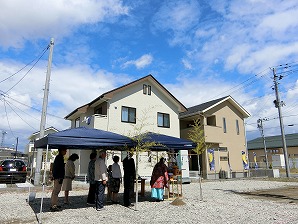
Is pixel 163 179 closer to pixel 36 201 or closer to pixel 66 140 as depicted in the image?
pixel 66 140

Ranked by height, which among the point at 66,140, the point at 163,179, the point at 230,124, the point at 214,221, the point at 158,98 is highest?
→ the point at 158,98

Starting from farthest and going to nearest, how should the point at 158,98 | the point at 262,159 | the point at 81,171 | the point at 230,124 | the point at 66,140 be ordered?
the point at 262,159 < the point at 230,124 < the point at 158,98 < the point at 81,171 < the point at 66,140

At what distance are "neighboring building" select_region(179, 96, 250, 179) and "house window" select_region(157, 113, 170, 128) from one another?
3409mm

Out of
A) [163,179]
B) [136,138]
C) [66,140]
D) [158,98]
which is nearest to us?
[66,140]

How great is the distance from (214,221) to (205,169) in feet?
57.0

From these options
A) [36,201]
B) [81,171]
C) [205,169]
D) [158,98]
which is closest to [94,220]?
[36,201]

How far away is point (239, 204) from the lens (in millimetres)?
8906

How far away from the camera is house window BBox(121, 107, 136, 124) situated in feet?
65.8

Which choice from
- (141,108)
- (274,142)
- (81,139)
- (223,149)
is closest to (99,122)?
(141,108)

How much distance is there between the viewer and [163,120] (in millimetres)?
22297

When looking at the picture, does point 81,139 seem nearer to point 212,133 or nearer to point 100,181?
point 100,181

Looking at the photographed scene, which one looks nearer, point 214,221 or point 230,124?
point 214,221

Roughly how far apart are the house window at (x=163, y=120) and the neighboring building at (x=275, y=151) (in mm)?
21310

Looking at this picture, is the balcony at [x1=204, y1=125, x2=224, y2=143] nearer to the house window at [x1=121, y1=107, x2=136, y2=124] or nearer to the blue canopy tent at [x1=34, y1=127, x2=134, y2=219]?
the house window at [x1=121, y1=107, x2=136, y2=124]
